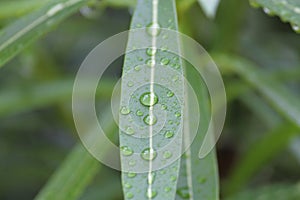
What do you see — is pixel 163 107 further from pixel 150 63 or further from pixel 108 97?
pixel 108 97

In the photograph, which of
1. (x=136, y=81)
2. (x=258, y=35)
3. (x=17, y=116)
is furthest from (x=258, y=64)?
(x=136, y=81)

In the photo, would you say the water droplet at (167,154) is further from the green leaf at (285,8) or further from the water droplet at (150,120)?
the green leaf at (285,8)

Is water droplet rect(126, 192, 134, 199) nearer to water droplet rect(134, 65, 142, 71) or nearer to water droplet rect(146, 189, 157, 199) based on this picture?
water droplet rect(146, 189, 157, 199)

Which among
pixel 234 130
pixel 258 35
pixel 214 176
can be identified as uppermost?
pixel 214 176

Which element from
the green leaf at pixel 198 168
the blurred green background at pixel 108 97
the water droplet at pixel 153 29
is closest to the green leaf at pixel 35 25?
the water droplet at pixel 153 29

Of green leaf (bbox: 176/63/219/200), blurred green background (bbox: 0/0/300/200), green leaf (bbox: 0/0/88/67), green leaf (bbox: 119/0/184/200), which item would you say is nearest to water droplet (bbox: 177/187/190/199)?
green leaf (bbox: 176/63/219/200)

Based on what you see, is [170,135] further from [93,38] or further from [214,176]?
[93,38]
